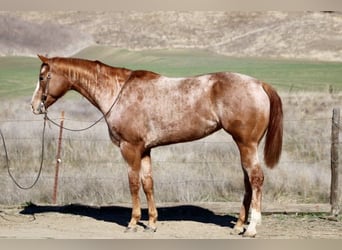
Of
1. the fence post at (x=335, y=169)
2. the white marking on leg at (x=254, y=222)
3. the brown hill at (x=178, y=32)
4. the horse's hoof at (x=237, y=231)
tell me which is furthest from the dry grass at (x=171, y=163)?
the white marking on leg at (x=254, y=222)

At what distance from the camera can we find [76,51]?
9578 mm

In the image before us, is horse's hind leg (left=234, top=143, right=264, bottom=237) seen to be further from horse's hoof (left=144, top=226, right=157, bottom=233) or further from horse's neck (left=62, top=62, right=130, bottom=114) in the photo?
horse's neck (left=62, top=62, right=130, bottom=114)

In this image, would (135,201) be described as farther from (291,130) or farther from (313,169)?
(291,130)

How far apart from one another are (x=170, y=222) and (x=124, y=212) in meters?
0.80

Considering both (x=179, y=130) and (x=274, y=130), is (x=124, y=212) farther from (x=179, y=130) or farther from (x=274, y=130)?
(x=274, y=130)

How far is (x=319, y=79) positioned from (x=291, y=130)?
875mm

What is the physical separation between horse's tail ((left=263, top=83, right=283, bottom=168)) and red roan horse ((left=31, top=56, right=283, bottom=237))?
0.4 inches

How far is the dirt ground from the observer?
6859 millimetres

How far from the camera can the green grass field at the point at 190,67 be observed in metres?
9.50

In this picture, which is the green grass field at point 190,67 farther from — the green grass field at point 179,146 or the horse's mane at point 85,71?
the horse's mane at point 85,71

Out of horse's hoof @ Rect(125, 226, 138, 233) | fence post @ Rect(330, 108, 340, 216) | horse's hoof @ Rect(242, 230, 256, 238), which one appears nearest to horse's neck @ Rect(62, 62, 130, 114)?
horse's hoof @ Rect(125, 226, 138, 233)

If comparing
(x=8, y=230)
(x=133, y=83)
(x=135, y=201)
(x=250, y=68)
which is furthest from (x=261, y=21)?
(x=8, y=230)

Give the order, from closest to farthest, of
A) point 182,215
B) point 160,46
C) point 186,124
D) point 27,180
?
point 186,124
point 182,215
point 27,180
point 160,46

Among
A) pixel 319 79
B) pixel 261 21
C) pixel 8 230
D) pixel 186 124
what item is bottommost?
pixel 8 230
